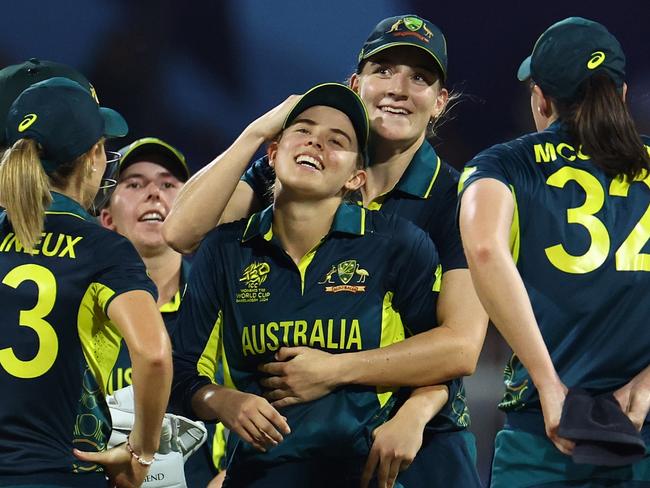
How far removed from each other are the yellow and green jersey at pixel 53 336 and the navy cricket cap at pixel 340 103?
18.3 inches

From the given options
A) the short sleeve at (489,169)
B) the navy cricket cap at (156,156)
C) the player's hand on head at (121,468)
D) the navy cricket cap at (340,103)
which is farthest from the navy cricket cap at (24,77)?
the short sleeve at (489,169)

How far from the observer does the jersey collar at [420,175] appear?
2301mm

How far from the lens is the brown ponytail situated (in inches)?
78.5

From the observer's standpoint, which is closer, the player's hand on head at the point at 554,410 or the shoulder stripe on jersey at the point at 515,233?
the player's hand on head at the point at 554,410

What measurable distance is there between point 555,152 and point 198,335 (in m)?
0.75

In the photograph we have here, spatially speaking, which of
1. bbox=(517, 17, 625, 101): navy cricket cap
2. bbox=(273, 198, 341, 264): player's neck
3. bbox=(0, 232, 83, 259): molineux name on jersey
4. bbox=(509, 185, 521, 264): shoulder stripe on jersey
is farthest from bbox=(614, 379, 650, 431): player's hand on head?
bbox=(0, 232, 83, 259): molineux name on jersey

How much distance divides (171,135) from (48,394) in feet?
7.15

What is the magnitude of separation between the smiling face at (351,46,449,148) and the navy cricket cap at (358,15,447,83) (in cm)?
2

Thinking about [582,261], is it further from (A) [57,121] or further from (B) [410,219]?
(A) [57,121]

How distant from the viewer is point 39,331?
77.3 inches

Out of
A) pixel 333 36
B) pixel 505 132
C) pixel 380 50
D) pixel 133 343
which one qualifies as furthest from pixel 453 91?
pixel 133 343

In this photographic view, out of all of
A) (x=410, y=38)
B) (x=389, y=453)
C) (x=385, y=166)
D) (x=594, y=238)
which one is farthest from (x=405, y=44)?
(x=389, y=453)

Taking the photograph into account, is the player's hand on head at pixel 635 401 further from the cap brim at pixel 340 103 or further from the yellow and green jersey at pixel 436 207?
the cap brim at pixel 340 103

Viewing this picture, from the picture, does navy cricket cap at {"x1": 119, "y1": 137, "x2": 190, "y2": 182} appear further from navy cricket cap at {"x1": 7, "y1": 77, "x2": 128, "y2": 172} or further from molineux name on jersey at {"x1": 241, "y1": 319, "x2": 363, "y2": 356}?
molineux name on jersey at {"x1": 241, "y1": 319, "x2": 363, "y2": 356}
